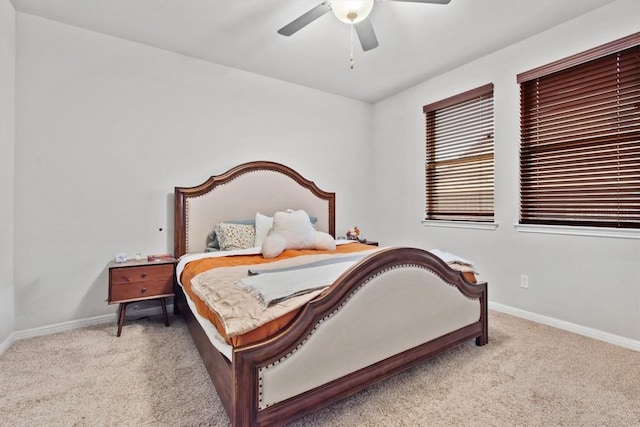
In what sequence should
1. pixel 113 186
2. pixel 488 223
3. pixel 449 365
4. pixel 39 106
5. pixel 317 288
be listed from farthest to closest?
pixel 488 223 → pixel 113 186 → pixel 39 106 → pixel 449 365 → pixel 317 288

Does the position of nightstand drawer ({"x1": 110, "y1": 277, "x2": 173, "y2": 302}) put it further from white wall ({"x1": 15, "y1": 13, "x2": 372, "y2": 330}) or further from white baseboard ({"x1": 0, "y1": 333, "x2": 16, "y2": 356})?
white baseboard ({"x1": 0, "y1": 333, "x2": 16, "y2": 356})

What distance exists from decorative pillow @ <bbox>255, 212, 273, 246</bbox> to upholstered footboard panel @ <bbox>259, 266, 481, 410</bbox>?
5.53 feet

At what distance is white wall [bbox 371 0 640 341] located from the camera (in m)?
2.36

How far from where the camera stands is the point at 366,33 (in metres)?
2.18

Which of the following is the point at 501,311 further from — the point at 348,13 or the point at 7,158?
the point at 7,158

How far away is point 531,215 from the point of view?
289cm

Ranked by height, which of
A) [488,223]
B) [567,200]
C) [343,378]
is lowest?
[343,378]

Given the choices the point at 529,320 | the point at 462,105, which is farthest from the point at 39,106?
the point at 529,320

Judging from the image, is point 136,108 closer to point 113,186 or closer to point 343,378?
point 113,186

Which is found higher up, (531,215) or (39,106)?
(39,106)

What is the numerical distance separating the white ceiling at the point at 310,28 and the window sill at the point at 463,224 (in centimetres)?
178

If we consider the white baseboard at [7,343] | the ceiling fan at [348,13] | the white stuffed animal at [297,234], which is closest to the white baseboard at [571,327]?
the white stuffed animal at [297,234]

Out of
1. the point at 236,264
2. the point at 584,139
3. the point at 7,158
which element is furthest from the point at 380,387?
the point at 7,158

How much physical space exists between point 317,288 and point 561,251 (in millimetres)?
2418
